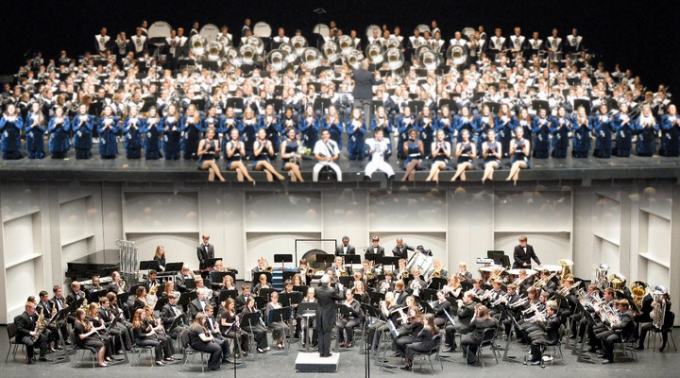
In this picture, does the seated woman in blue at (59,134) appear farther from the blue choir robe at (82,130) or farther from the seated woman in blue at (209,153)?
the seated woman in blue at (209,153)

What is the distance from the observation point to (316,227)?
17.1 meters

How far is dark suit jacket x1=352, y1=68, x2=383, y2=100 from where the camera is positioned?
687 inches

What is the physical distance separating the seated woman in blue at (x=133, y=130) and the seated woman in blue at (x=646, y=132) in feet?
24.2

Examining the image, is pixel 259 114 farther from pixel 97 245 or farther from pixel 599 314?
pixel 599 314

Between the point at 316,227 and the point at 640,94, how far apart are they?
5752mm

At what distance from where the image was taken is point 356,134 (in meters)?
16.2

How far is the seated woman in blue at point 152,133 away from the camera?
A: 641 inches

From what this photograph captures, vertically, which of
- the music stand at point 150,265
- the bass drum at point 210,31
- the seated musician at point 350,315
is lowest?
the seated musician at point 350,315

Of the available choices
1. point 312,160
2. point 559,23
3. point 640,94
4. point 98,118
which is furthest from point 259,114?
point 559,23

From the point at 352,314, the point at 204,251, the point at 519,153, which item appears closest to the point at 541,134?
the point at 519,153

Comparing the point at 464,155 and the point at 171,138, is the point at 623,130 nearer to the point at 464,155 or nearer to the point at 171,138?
the point at 464,155

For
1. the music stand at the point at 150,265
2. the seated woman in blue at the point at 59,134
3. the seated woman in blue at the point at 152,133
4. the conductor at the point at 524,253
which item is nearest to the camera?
the music stand at the point at 150,265

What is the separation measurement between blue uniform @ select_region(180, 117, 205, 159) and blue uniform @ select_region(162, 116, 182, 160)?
0.08 metres

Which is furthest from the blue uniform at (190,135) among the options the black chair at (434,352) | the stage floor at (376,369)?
the black chair at (434,352)
